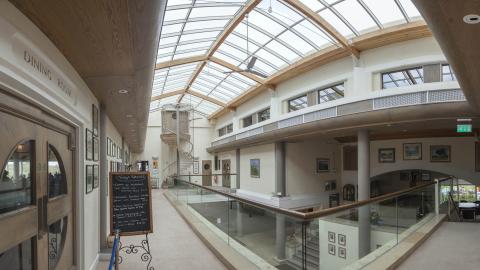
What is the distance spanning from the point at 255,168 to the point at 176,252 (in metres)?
11.9

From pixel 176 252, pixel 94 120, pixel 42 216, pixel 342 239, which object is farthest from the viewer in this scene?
pixel 176 252

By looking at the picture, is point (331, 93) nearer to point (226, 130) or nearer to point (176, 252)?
point (176, 252)

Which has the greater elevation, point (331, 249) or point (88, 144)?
point (88, 144)

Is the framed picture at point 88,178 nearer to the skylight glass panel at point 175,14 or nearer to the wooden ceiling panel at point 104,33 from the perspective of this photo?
the wooden ceiling panel at point 104,33

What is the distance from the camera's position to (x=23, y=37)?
2.09 metres

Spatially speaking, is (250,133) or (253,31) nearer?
(253,31)

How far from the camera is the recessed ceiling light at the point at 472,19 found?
8.56 ft

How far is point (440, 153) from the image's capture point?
12.2 metres

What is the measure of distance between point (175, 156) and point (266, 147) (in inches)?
448

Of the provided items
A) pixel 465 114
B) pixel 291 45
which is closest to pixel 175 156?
pixel 291 45

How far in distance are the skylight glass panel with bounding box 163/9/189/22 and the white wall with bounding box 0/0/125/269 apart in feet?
19.7

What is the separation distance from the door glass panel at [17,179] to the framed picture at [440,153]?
13738 millimetres

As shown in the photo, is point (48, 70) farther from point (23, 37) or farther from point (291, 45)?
point (291, 45)

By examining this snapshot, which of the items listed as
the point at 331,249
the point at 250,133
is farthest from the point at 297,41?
the point at 331,249
